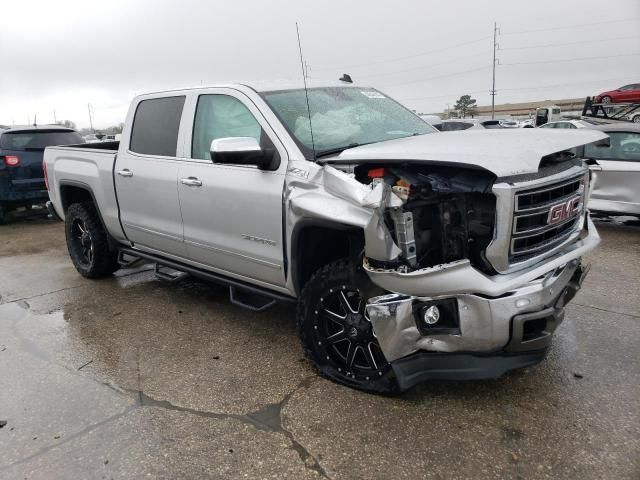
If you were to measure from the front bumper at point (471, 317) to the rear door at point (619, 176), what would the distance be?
194 inches

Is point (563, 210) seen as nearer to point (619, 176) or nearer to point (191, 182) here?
point (191, 182)

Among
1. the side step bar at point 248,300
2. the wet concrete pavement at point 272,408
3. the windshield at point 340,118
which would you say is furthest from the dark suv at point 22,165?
the windshield at point 340,118

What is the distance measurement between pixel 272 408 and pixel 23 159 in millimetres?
8494

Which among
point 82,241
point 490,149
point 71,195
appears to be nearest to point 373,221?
point 490,149

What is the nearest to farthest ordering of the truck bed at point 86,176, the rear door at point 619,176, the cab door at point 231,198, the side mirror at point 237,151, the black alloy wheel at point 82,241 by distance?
the side mirror at point 237,151 < the cab door at point 231,198 < the truck bed at point 86,176 < the black alloy wheel at point 82,241 < the rear door at point 619,176

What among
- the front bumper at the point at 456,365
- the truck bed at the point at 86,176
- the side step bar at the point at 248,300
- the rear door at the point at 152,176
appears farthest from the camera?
the truck bed at the point at 86,176

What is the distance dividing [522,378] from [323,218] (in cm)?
163

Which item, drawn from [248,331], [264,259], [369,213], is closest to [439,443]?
[369,213]

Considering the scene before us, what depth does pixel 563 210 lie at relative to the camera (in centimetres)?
290

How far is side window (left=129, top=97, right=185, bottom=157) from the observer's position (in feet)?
14.5

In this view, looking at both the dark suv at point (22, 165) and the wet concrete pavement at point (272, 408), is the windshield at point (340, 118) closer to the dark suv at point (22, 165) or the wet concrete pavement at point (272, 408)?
the wet concrete pavement at point (272, 408)

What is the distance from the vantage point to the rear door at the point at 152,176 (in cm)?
439

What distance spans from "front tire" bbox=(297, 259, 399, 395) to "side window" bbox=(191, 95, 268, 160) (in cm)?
112

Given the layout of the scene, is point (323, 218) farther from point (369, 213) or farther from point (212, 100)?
point (212, 100)
